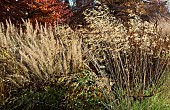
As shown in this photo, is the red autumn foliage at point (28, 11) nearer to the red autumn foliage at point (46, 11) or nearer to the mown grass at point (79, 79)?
the red autumn foliage at point (46, 11)

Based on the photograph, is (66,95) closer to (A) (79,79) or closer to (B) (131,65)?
(A) (79,79)

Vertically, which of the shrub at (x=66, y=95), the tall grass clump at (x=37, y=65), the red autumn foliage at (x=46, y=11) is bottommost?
the shrub at (x=66, y=95)

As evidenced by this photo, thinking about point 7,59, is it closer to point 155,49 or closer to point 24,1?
point 155,49

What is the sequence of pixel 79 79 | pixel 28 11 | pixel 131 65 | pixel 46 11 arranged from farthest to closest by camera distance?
pixel 46 11 → pixel 28 11 → pixel 131 65 → pixel 79 79

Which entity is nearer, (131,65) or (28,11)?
(131,65)

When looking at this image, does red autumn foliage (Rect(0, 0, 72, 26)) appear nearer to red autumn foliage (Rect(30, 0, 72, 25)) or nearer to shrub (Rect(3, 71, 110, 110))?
red autumn foliage (Rect(30, 0, 72, 25))

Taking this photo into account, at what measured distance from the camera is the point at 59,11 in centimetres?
1227

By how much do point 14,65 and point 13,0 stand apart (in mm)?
Result: 5788

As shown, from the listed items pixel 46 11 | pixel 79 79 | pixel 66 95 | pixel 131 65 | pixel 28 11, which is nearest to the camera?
pixel 66 95

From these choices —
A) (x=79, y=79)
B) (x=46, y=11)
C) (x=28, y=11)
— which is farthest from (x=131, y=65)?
(x=46, y=11)

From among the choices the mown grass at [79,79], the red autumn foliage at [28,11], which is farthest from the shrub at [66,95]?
the red autumn foliage at [28,11]

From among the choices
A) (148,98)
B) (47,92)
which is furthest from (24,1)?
(148,98)

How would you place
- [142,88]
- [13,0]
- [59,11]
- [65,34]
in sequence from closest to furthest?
[142,88] < [65,34] < [13,0] < [59,11]

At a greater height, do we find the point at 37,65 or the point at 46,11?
the point at 46,11
